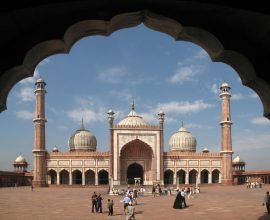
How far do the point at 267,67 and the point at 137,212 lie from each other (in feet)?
47.1

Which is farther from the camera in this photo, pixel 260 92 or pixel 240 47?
pixel 260 92

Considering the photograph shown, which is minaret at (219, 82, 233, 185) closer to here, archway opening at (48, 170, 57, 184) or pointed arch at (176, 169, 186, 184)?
pointed arch at (176, 169, 186, 184)

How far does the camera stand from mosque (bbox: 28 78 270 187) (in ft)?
157

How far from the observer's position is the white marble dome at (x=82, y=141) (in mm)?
56294

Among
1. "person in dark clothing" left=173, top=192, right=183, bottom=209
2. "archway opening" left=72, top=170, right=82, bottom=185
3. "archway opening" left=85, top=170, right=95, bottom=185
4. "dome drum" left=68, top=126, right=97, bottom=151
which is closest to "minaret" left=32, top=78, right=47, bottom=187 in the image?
"archway opening" left=72, top=170, right=82, bottom=185

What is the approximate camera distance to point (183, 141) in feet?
191

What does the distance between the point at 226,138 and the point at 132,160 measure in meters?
11.5

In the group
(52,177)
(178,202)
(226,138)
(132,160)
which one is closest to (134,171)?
(132,160)

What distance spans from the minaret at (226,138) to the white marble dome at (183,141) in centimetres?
747

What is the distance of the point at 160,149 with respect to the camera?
4822cm

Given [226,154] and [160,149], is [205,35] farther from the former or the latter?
[226,154]

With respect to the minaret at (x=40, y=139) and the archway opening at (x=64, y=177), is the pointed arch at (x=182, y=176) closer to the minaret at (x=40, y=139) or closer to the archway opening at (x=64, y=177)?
the archway opening at (x=64, y=177)

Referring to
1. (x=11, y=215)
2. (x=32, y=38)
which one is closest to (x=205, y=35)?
(x=32, y=38)

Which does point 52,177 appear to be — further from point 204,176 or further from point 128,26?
point 128,26
